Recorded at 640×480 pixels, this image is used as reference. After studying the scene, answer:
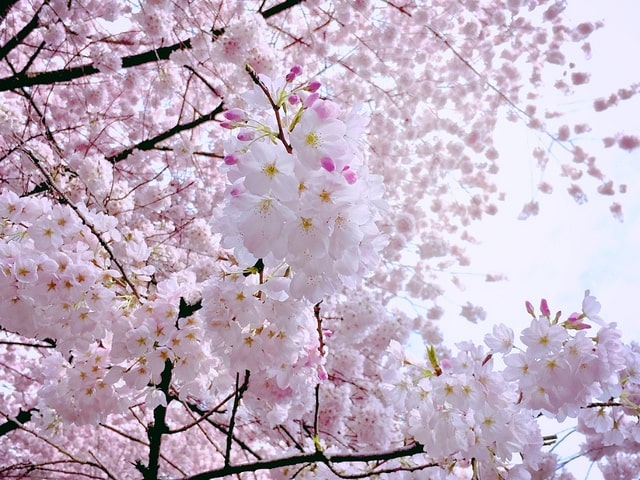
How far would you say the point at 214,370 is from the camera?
107 inches

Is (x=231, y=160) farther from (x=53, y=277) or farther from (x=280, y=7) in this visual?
(x=280, y=7)

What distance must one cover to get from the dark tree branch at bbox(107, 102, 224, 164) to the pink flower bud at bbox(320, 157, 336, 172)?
417 cm

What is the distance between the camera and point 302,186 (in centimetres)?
142

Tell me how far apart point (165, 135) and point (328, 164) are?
4.77m

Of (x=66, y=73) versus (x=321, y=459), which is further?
(x=66, y=73)

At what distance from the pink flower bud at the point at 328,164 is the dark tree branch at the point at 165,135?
4174 mm

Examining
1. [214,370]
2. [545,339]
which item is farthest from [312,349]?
[545,339]

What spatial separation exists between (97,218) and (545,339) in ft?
6.82

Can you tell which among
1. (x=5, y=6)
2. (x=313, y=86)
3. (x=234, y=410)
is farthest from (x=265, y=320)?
(x=5, y=6)

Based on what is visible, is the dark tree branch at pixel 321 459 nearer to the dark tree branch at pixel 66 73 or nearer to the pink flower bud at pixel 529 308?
the pink flower bud at pixel 529 308

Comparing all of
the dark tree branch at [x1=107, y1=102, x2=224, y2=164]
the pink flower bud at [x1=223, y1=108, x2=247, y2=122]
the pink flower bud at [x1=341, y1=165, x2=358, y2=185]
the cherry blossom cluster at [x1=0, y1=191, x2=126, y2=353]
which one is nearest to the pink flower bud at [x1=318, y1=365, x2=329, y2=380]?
the cherry blossom cluster at [x1=0, y1=191, x2=126, y2=353]

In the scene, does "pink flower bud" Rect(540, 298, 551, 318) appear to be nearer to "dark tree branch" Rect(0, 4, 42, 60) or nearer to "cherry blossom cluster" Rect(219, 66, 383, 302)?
"cherry blossom cluster" Rect(219, 66, 383, 302)

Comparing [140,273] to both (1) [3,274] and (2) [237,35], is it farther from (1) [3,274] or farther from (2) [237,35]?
(2) [237,35]

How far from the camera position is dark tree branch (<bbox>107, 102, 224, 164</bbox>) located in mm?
5541
